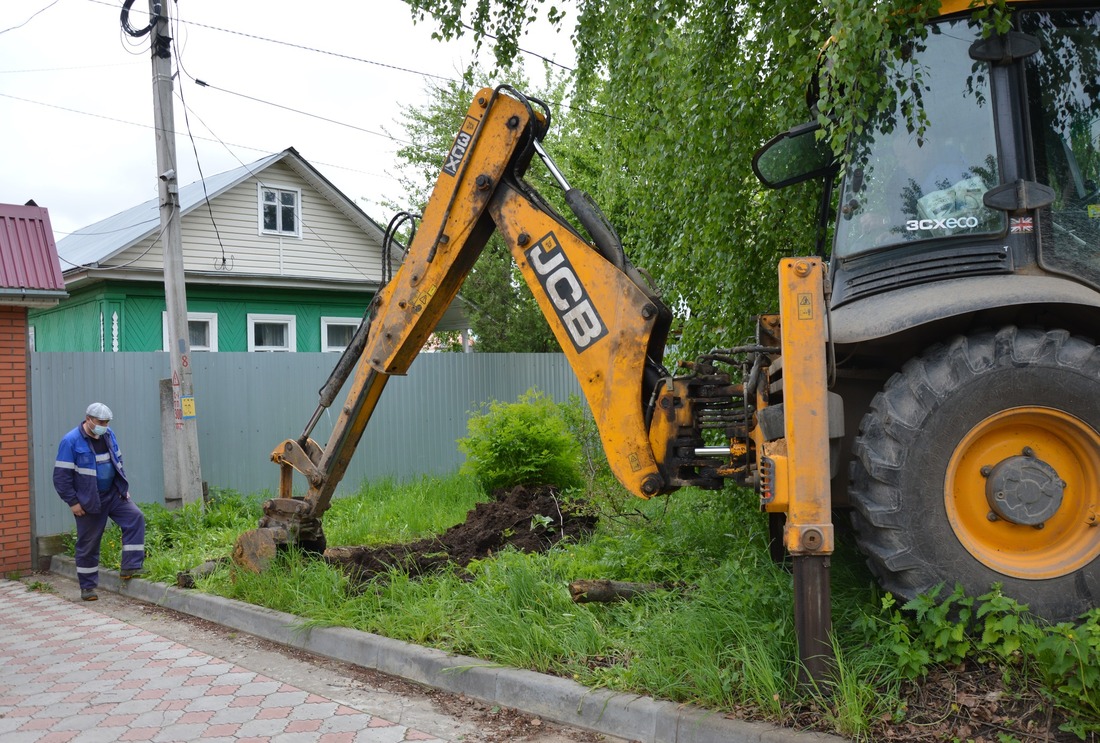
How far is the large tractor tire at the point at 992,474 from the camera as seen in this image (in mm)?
3854

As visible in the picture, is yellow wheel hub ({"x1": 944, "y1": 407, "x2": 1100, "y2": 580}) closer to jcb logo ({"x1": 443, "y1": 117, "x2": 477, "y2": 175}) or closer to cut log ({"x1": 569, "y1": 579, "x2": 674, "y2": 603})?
cut log ({"x1": 569, "y1": 579, "x2": 674, "y2": 603})

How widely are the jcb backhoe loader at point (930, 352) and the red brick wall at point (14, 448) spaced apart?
704 cm

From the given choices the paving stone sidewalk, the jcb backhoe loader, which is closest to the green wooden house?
the paving stone sidewalk

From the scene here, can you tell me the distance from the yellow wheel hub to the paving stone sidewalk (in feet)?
9.40

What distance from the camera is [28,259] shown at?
9.56 metres

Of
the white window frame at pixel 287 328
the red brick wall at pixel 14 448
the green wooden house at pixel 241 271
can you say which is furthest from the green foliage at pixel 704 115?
the white window frame at pixel 287 328

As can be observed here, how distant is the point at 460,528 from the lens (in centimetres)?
843

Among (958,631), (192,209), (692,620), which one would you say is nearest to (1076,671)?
(958,631)

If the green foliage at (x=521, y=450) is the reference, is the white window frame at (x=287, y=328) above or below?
above

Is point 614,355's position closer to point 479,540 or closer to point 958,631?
point 958,631

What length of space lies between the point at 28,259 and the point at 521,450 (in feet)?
18.9

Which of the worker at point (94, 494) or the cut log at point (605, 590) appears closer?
the cut log at point (605, 590)

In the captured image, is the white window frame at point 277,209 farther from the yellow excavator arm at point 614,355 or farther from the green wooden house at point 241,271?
the yellow excavator arm at point 614,355

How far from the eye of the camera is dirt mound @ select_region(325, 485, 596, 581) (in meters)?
7.18
